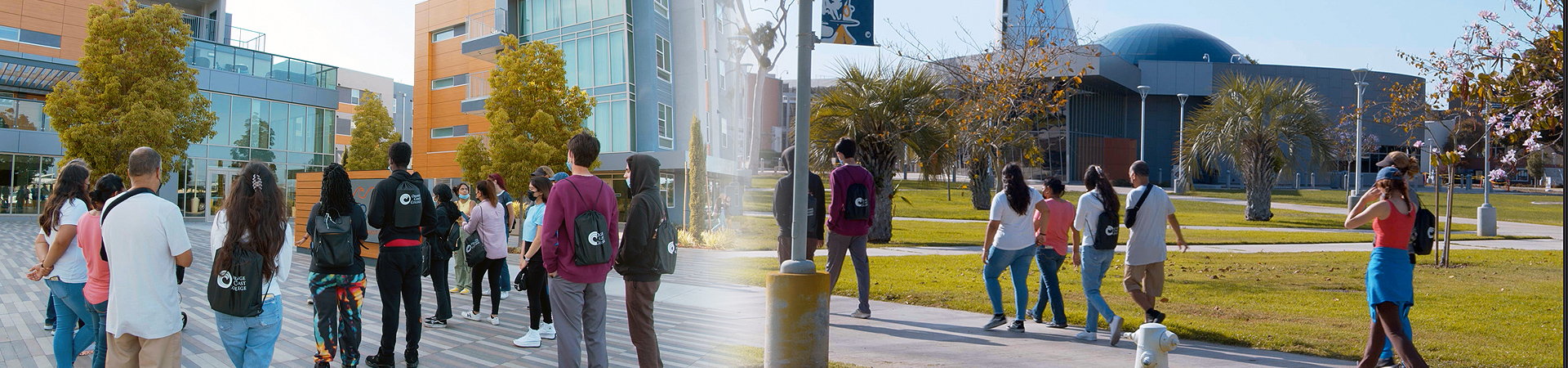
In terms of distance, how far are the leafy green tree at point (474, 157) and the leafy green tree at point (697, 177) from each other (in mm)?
4032

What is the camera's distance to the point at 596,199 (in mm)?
3854

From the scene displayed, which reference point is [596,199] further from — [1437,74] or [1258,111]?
[1258,111]

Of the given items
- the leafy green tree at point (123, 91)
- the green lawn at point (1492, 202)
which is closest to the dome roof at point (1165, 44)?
the green lawn at point (1492, 202)

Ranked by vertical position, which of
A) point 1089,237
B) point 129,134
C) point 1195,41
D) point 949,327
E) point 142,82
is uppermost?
point 1195,41

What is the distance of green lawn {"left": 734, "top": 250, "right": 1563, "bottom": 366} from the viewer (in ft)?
19.4

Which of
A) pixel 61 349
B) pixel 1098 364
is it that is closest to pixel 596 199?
pixel 1098 364

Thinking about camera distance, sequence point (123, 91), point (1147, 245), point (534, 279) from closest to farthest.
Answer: point (1147, 245), point (534, 279), point (123, 91)

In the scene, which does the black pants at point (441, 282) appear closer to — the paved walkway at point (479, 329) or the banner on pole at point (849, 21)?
the paved walkway at point (479, 329)

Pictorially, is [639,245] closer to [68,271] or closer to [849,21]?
[849,21]

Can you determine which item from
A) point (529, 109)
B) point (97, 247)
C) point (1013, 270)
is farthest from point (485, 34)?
point (1013, 270)

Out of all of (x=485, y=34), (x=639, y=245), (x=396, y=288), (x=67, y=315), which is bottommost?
(x=67, y=315)

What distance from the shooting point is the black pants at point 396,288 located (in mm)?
5184

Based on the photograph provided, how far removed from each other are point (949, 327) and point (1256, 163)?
23462 mm

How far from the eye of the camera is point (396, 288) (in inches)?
207
